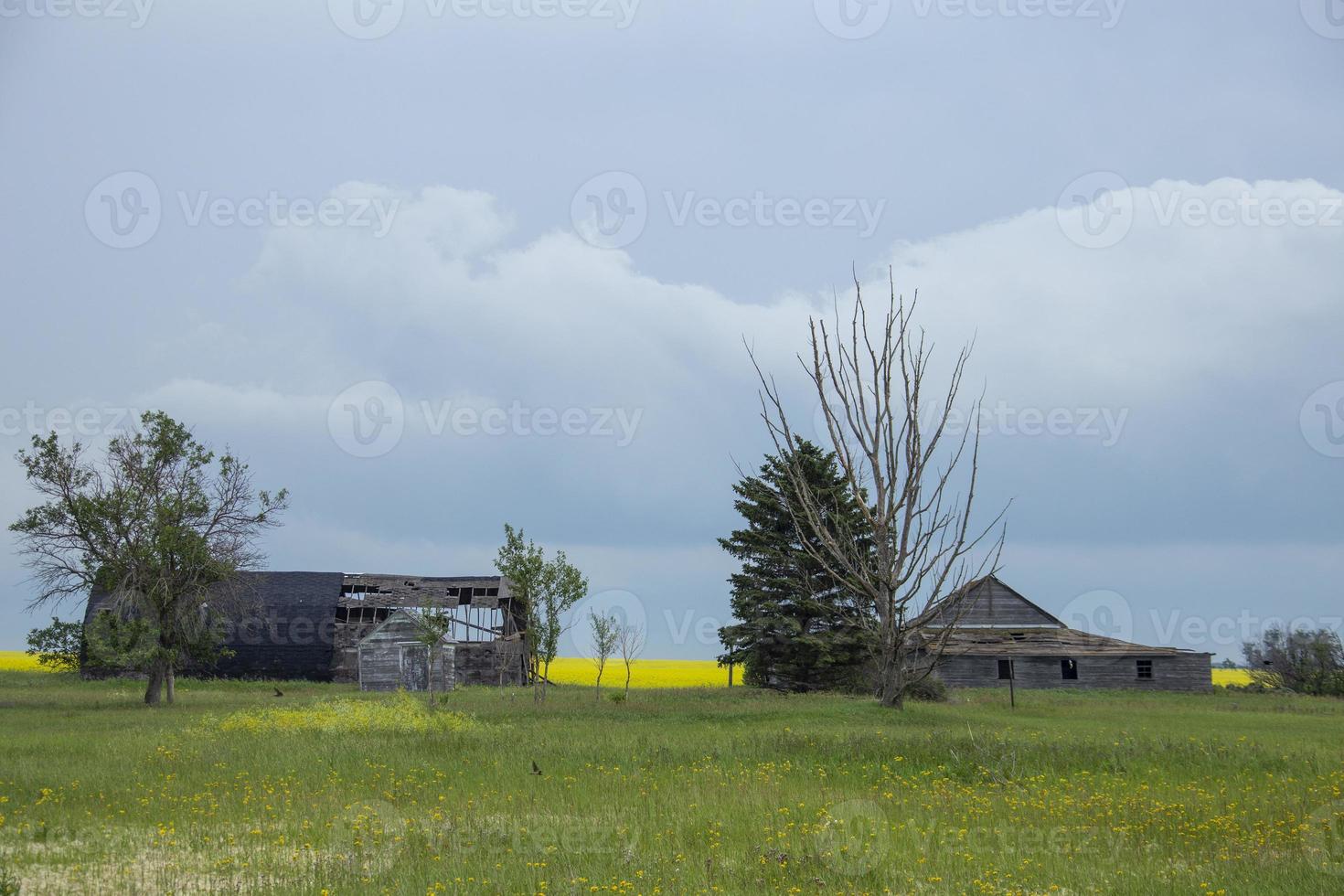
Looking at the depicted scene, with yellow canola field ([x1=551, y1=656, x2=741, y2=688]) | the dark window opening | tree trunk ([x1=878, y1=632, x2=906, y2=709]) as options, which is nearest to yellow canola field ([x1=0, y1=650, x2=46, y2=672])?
the dark window opening

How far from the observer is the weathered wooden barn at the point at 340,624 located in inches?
2159

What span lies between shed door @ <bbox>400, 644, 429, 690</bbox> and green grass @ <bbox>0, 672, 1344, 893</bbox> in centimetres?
2418

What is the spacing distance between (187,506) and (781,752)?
29.4 m

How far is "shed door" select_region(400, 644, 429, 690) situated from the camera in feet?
165

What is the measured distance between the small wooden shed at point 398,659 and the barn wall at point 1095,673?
26237 mm

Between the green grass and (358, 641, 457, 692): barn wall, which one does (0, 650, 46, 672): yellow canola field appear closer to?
(358, 641, 457, 692): barn wall

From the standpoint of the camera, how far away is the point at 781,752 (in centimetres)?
1969

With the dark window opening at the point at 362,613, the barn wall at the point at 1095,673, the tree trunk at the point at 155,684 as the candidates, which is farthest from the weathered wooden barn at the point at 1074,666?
the tree trunk at the point at 155,684

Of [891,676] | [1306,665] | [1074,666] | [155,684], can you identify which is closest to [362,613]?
[155,684]

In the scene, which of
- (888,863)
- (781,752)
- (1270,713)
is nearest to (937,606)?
(781,752)

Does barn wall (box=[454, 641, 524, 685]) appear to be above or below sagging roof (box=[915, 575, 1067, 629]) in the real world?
below

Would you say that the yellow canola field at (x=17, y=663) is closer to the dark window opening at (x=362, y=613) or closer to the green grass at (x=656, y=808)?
the dark window opening at (x=362, y=613)

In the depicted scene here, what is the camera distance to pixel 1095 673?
52469mm

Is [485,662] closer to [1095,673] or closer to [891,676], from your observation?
[891,676]
